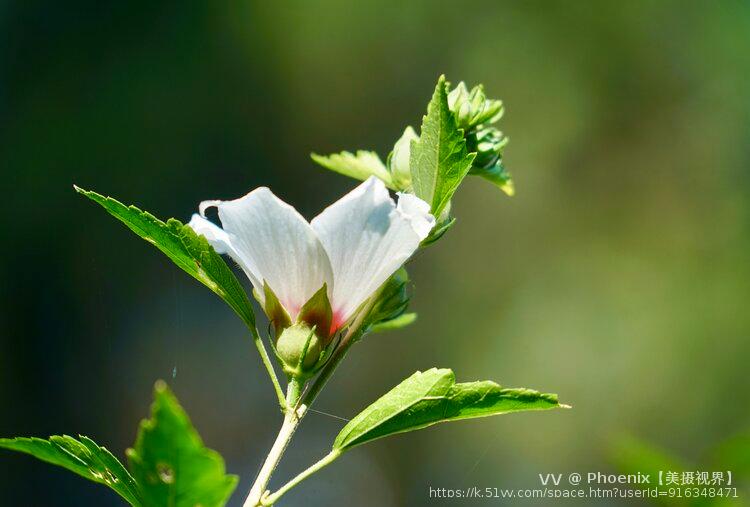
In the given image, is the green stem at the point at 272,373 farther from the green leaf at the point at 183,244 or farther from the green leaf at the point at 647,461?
the green leaf at the point at 647,461

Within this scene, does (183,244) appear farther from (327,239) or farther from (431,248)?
(431,248)

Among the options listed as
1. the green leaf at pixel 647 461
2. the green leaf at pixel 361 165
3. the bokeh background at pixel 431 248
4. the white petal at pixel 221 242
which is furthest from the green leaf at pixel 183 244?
the bokeh background at pixel 431 248

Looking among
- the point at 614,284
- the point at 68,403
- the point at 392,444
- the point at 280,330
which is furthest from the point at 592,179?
the point at 280,330

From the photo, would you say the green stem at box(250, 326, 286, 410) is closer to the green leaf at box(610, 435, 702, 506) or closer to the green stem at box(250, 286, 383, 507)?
the green stem at box(250, 286, 383, 507)

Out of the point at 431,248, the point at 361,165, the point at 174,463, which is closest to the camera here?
the point at 174,463

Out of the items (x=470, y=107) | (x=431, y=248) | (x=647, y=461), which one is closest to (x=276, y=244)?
(x=470, y=107)

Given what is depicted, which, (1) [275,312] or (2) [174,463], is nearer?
(2) [174,463]

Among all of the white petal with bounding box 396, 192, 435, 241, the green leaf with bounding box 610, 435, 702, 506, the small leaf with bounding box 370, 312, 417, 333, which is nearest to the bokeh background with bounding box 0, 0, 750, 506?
the green leaf with bounding box 610, 435, 702, 506
